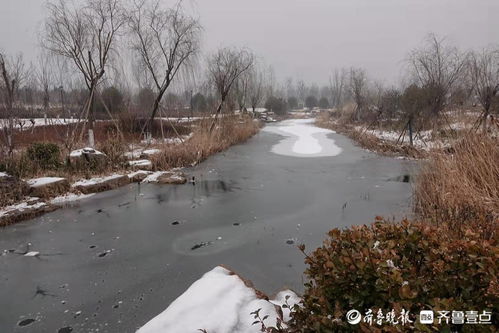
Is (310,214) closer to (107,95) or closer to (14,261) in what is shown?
(14,261)

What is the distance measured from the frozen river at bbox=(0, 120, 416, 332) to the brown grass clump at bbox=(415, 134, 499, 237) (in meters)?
0.75

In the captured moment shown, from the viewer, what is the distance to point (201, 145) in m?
10.3

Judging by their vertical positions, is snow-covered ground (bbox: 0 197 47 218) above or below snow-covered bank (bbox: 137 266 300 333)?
above

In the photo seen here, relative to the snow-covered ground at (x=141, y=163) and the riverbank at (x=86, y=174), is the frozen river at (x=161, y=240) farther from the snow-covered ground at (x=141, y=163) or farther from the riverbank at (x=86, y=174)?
the snow-covered ground at (x=141, y=163)

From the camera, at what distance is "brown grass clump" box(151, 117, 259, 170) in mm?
8973

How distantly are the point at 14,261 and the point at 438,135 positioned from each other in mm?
6634

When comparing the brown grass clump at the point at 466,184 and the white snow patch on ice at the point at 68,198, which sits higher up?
the brown grass clump at the point at 466,184

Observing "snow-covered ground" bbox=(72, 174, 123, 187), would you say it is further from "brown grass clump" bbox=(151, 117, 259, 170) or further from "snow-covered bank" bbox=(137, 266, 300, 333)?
"snow-covered bank" bbox=(137, 266, 300, 333)

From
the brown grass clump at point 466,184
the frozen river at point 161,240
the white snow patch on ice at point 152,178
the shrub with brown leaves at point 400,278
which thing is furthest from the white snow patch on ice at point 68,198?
the brown grass clump at point 466,184

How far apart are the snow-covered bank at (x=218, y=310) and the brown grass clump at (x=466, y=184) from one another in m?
2.17

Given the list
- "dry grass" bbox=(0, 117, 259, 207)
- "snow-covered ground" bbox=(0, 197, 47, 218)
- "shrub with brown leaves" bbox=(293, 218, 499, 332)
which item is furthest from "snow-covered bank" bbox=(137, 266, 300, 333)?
"dry grass" bbox=(0, 117, 259, 207)

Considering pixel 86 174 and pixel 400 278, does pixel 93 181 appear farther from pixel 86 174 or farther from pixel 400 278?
pixel 400 278

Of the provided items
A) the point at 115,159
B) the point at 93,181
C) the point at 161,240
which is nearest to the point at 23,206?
the point at 93,181

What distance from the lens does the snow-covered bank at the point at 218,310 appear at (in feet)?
6.72
